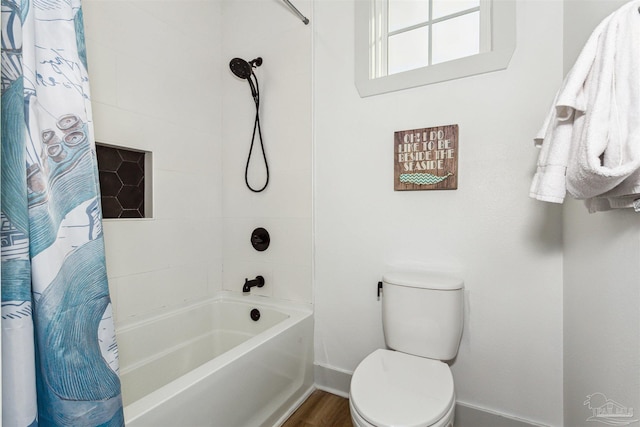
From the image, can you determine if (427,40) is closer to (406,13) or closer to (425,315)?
(406,13)

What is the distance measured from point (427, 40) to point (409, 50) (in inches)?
4.0

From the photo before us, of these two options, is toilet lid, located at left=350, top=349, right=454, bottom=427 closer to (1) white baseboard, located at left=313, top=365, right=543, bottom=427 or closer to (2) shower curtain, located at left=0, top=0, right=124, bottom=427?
(1) white baseboard, located at left=313, top=365, right=543, bottom=427

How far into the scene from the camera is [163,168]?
1.83m

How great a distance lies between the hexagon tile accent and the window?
4.32 ft

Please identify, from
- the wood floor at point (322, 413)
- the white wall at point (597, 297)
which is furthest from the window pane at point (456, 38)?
the wood floor at point (322, 413)

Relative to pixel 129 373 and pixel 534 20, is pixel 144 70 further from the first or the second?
pixel 534 20

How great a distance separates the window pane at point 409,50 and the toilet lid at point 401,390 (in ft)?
4.89

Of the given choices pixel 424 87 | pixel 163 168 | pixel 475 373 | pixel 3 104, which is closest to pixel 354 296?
pixel 475 373

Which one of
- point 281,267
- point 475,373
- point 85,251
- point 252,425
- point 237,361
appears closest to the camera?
point 85,251

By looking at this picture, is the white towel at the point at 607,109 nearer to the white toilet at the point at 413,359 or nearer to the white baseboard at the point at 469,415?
the white toilet at the point at 413,359

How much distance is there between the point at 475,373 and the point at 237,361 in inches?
44.7

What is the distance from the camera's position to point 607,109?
28.3 inches

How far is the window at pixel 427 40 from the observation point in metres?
1.46
